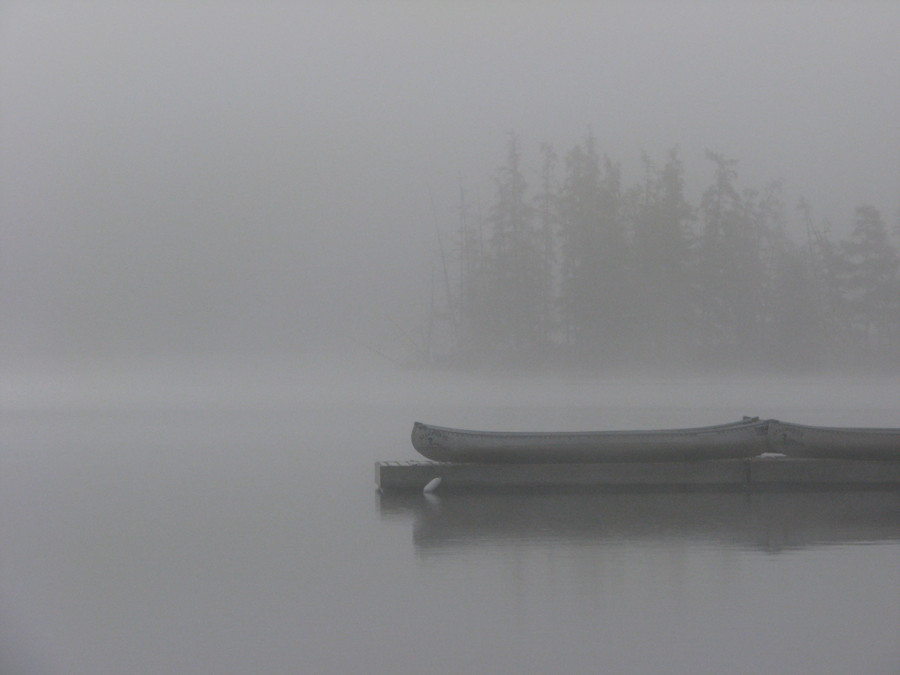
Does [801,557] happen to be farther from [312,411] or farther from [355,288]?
[355,288]

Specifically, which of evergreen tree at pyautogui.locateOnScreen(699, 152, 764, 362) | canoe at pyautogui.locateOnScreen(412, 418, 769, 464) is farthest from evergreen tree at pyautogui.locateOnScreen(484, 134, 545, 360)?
canoe at pyautogui.locateOnScreen(412, 418, 769, 464)

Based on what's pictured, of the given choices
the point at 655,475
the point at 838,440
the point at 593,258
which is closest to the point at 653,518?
the point at 655,475

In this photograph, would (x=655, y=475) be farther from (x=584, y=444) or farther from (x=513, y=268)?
(x=513, y=268)

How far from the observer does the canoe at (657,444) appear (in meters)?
4.83

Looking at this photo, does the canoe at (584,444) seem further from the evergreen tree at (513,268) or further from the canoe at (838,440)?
the evergreen tree at (513,268)

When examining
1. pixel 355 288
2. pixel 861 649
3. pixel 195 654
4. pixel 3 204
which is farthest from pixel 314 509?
pixel 3 204

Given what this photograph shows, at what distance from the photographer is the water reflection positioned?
3562mm

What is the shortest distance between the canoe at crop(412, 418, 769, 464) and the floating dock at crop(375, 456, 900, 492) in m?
0.06

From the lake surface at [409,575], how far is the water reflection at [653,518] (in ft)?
0.05

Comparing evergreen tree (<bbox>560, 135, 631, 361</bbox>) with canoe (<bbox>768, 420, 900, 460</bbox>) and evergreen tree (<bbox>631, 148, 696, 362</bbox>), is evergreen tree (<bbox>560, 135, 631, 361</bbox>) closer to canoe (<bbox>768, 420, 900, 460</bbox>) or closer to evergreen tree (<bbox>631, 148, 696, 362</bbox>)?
evergreen tree (<bbox>631, 148, 696, 362</bbox>)

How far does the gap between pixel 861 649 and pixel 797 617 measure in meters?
0.26

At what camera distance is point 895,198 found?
2009cm

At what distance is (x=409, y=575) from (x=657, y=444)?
7.00ft

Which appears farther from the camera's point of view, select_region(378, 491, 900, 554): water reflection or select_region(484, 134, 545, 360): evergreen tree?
select_region(484, 134, 545, 360): evergreen tree
